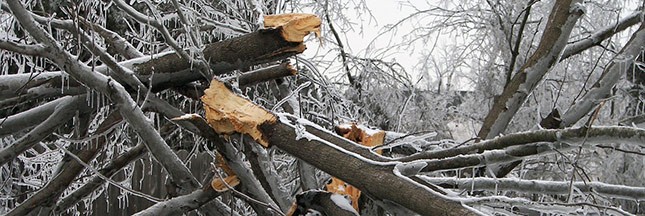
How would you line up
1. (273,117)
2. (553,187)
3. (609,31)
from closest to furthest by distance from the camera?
(553,187) < (273,117) < (609,31)

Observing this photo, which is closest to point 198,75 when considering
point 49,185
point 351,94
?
point 49,185

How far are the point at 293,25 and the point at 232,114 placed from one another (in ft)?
1.21

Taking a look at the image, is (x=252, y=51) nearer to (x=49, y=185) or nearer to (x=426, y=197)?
(x=426, y=197)

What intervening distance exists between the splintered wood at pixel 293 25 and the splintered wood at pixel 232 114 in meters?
0.27

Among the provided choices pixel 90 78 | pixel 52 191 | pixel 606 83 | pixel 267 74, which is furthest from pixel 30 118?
pixel 606 83

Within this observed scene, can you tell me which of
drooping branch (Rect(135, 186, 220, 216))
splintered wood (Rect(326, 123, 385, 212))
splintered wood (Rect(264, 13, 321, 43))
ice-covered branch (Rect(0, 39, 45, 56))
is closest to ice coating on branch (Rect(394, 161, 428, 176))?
splintered wood (Rect(326, 123, 385, 212))

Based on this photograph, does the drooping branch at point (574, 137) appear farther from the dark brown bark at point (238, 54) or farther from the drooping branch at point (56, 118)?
the drooping branch at point (56, 118)

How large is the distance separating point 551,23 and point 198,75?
2.19 metres

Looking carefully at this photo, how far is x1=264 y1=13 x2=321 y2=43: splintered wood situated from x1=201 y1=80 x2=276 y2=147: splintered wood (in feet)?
0.88

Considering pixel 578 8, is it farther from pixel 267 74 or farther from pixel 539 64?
pixel 267 74

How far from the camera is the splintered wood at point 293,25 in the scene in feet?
7.79

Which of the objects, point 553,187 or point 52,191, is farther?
point 52,191

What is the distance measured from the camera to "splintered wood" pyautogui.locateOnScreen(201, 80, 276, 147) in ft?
7.63

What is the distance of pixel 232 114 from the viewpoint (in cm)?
238
